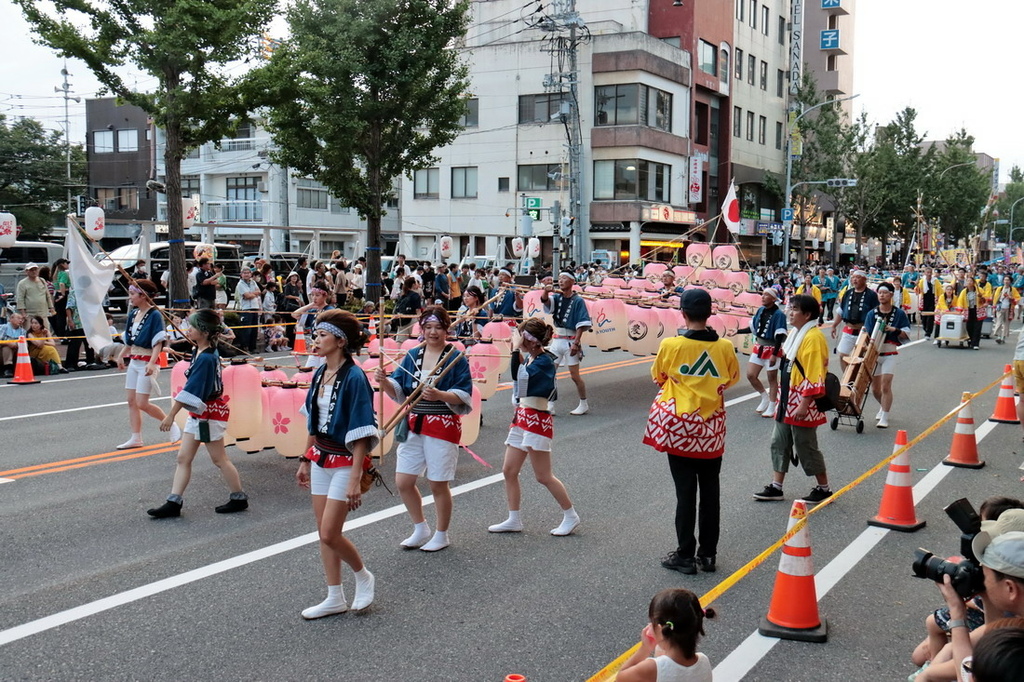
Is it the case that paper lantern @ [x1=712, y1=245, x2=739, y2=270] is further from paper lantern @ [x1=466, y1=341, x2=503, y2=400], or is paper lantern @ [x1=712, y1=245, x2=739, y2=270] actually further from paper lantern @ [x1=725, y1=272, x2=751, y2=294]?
paper lantern @ [x1=466, y1=341, x2=503, y2=400]

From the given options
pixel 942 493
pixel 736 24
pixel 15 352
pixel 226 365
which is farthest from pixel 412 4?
pixel 736 24

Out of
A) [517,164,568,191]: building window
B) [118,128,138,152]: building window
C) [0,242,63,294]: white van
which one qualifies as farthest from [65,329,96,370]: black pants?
[118,128,138,152]: building window

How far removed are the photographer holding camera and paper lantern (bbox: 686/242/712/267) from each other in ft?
39.5

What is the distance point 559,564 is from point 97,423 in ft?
24.4

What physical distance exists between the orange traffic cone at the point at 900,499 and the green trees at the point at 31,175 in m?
43.0

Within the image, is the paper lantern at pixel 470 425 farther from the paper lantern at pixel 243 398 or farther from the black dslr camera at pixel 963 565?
the black dslr camera at pixel 963 565

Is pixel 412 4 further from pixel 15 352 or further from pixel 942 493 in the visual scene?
pixel 942 493

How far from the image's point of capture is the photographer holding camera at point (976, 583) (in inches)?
118

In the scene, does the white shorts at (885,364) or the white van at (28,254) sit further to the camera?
the white van at (28,254)

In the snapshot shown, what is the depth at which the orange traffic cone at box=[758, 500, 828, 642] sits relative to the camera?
17.1ft

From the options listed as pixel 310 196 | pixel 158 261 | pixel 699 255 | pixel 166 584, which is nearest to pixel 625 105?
pixel 310 196

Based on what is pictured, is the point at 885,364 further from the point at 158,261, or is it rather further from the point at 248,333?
the point at 158,261

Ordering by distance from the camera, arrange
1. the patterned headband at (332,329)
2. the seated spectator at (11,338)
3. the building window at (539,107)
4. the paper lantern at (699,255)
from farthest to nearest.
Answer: the building window at (539,107) → the seated spectator at (11,338) → the paper lantern at (699,255) → the patterned headband at (332,329)

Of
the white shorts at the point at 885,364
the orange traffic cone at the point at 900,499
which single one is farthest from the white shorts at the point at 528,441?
the white shorts at the point at 885,364
